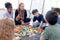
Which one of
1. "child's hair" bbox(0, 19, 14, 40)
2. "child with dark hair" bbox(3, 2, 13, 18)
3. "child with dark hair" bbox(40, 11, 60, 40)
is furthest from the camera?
"child with dark hair" bbox(3, 2, 13, 18)

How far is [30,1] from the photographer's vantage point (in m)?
6.47

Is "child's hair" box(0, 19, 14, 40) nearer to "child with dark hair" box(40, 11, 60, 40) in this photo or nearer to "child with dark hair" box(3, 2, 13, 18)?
"child with dark hair" box(40, 11, 60, 40)

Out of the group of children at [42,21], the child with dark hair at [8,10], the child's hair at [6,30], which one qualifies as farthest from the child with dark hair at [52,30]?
the child with dark hair at [8,10]

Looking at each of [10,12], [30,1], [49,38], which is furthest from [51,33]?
[30,1]

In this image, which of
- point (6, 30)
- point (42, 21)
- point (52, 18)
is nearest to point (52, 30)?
point (52, 18)

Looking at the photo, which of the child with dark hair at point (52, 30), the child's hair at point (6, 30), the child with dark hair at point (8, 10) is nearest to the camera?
the child's hair at point (6, 30)

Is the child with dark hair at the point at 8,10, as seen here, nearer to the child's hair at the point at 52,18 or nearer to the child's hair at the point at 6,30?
the child's hair at the point at 52,18

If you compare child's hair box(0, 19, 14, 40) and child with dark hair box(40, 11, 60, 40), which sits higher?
child's hair box(0, 19, 14, 40)

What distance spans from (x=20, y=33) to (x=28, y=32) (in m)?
0.16

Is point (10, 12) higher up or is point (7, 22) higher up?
point (7, 22)

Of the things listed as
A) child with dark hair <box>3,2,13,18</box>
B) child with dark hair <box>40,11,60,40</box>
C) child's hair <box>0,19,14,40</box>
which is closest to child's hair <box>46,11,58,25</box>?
child with dark hair <box>40,11,60,40</box>

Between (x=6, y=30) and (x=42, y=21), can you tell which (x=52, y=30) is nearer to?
(x=6, y=30)

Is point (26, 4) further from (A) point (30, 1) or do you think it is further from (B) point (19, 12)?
(B) point (19, 12)

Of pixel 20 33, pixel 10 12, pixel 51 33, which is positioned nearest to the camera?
pixel 51 33
